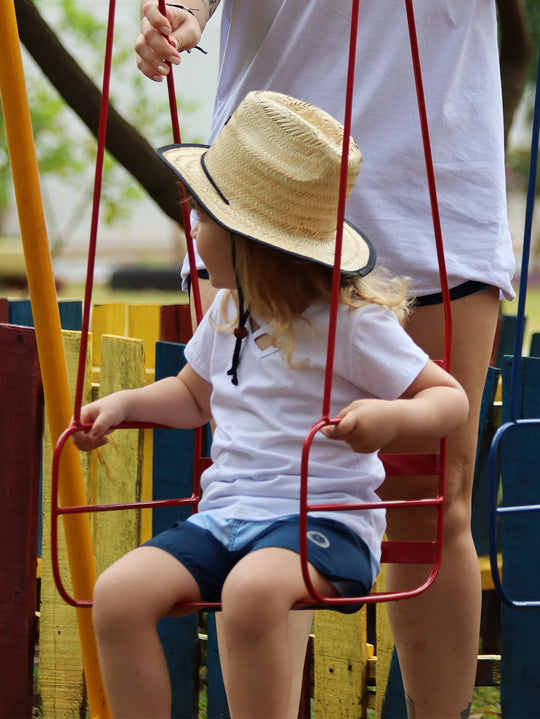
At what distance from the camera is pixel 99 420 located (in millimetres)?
1642

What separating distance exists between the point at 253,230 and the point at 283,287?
13 cm

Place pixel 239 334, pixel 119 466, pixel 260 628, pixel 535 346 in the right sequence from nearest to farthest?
pixel 260 628 → pixel 239 334 → pixel 119 466 → pixel 535 346

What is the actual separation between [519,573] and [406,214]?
936 mm

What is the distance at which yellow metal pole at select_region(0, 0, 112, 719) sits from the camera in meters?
1.82

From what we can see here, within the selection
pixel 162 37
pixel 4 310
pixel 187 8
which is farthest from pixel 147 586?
pixel 4 310

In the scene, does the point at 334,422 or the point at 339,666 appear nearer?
the point at 334,422

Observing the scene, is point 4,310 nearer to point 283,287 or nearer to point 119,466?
point 119,466

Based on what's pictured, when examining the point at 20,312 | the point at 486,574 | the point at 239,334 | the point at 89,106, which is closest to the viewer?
the point at 239,334

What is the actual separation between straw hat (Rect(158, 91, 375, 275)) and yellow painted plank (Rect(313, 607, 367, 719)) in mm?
1117

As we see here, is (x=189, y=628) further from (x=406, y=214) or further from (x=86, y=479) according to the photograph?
(x=406, y=214)

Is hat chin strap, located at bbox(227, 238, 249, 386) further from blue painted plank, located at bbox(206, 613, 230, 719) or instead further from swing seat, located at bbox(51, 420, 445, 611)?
blue painted plank, located at bbox(206, 613, 230, 719)

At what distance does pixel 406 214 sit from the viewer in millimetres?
1852

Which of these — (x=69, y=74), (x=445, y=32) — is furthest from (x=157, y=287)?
(x=445, y=32)

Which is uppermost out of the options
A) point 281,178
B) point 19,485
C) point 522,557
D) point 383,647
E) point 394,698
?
point 281,178
